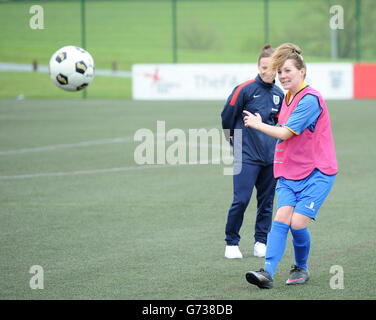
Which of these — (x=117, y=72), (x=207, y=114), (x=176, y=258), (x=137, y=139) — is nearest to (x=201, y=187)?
(x=176, y=258)

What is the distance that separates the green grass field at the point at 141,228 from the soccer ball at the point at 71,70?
5.10 ft

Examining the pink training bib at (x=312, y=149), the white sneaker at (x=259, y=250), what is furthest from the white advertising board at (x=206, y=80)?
the pink training bib at (x=312, y=149)

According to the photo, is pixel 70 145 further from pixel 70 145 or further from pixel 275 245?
pixel 275 245

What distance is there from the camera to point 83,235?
7.81 metres

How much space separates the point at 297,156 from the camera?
575 cm

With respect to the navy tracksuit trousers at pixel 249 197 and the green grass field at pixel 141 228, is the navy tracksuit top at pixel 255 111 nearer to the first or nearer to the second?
the navy tracksuit trousers at pixel 249 197

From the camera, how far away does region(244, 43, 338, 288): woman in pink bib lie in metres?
5.64

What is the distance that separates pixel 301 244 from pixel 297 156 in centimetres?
77

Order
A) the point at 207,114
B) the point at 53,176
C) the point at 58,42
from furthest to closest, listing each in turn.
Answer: the point at 58,42 < the point at 207,114 < the point at 53,176

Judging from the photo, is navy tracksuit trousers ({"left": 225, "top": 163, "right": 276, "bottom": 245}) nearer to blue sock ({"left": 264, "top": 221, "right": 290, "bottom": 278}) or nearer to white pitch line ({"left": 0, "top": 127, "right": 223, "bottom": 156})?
blue sock ({"left": 264, "top": 221, "right": 290, "bottom": 278})

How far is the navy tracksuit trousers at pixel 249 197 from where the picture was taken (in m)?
6.90

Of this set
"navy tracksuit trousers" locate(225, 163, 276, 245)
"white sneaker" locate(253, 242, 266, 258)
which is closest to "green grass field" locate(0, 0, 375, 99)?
"navy tracksuit trousers" locate(225, 163, 276, 245)
